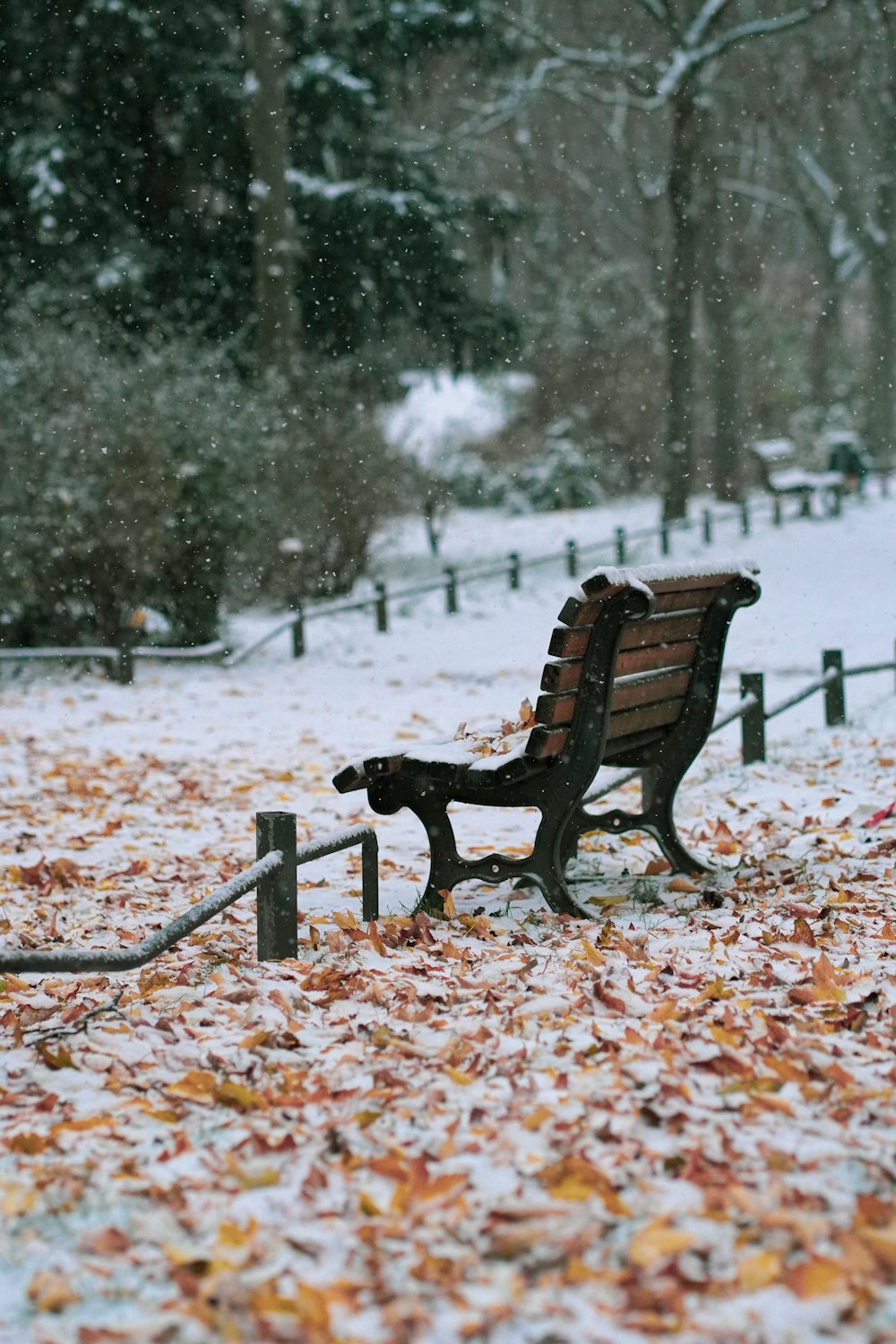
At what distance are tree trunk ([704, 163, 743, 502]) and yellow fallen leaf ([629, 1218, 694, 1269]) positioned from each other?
976 inches

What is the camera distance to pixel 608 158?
4078 centimetres

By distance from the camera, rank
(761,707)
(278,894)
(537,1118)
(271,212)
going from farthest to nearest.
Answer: (271,212)
(761,707)
(278,894)
(537,1118)

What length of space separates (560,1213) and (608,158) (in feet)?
136

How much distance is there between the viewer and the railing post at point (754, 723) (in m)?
8.20

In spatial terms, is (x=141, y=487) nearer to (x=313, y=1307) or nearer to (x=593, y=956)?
(x=593, y=956)

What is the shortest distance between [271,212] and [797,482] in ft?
34.1

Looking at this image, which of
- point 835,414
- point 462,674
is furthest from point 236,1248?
point 835,414

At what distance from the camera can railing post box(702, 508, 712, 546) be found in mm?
22375

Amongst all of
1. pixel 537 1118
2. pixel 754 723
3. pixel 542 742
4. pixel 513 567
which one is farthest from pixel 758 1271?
pixel 513 567

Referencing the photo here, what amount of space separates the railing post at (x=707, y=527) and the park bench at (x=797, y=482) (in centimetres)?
285

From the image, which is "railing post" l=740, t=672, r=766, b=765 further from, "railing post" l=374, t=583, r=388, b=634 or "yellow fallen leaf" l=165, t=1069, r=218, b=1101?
"railing post" l=374, t=583, r=388, b=634

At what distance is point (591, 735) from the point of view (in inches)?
195

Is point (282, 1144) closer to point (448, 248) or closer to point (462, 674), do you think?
point (462, 674)

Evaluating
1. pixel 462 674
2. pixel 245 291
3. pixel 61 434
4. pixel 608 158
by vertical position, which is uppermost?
pixel 608 158
